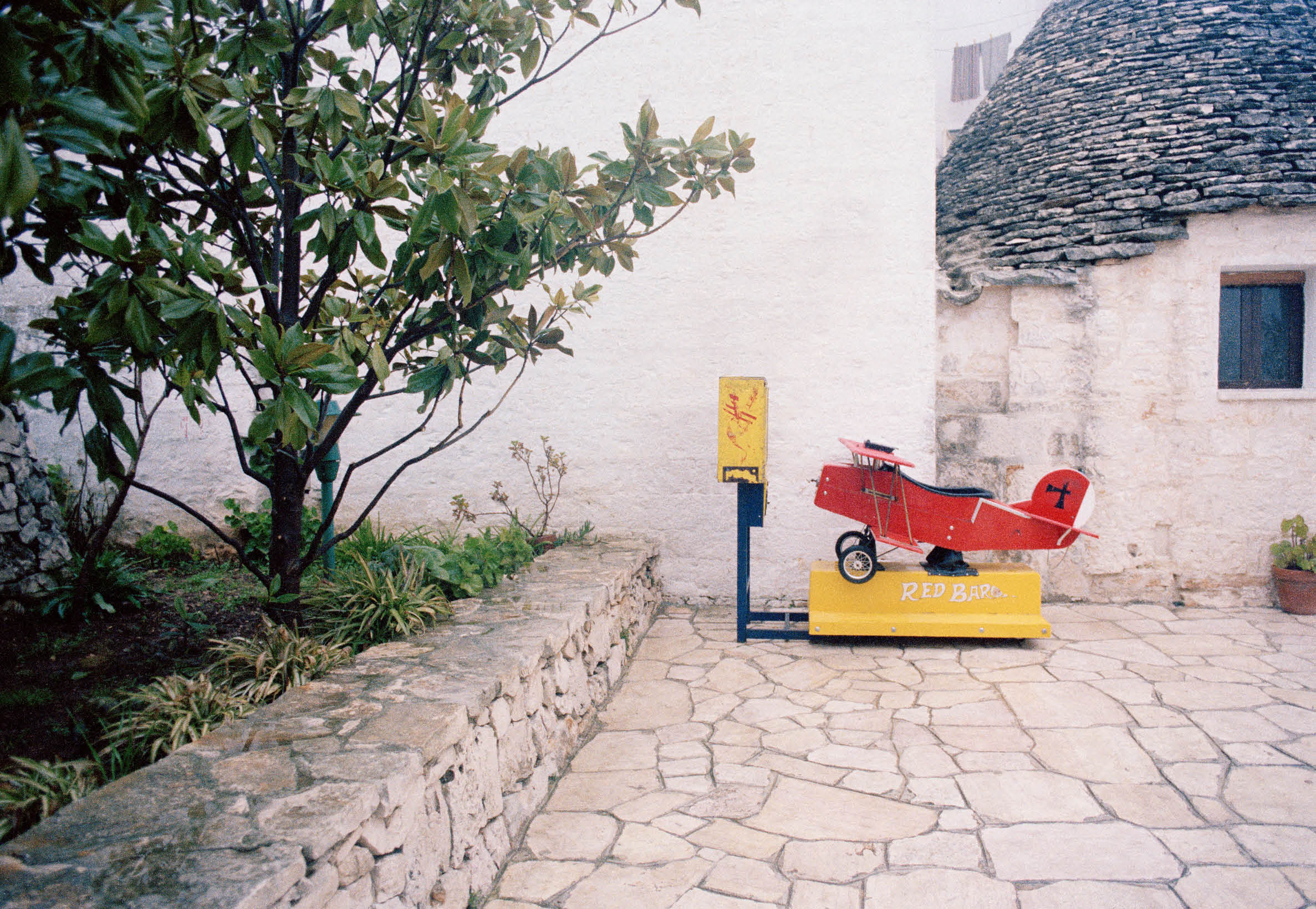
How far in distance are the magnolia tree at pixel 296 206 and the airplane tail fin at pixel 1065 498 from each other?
3.18 metres

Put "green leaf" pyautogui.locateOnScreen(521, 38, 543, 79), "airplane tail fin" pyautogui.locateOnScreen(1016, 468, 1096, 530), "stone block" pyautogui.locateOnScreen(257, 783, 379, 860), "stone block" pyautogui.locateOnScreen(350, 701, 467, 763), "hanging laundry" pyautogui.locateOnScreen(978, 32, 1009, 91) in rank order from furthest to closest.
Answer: "hanging laundry" pyautogui.locateOnScreen(978, 32, 1009, 91) → "airplane tail fin" pyautogui.locateOnScreen(1016, 468, 1096, 530) → "green leaf" pyautogui.locateOnScreen(521, 38, 543, 79) → "stone block" pyautogui.locateOnScreen(350, 701, 467, 763) → "stone block" pyautogui.locateOnScreen(257, 783, 379, 860)

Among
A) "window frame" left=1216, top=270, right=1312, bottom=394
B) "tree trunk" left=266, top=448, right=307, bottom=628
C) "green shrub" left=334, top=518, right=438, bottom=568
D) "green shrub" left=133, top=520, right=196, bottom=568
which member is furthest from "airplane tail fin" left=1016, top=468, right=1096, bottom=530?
"green shrub" left=133, top=520, right=196, bottom=568

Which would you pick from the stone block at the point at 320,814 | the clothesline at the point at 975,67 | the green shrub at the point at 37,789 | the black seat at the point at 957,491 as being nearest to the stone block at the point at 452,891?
the stone block at the point at 320,814

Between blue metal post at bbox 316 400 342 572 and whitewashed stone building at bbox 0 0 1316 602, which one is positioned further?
whitewashed stone building at bbox 0 0 1316 602

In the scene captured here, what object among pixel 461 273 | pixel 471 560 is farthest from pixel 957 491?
pixel 461 273

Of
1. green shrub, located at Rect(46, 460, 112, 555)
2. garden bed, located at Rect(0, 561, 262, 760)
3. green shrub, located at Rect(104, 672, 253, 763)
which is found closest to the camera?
green shrub, located at Rect(104, 672, 253, 763)

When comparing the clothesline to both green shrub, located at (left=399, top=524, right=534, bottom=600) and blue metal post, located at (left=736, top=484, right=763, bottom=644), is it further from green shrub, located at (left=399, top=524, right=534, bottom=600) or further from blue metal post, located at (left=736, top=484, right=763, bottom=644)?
green shrub, located at (left=399, top=524, right=534, bottom=600)

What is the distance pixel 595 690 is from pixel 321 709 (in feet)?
6.17

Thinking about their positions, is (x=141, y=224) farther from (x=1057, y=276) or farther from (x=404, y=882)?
(x=1057, y=276)

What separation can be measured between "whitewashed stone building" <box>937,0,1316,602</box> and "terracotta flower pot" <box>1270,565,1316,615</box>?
0.20 metres

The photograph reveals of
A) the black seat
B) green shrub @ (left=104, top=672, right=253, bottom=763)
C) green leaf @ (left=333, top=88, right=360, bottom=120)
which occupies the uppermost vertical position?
green leaf @ (left=333, top=88, right=360, bottom=120)

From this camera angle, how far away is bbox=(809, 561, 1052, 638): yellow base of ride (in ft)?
16.5

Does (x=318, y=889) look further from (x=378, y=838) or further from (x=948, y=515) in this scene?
(x=948, y=515)

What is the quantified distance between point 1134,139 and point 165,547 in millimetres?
8909
